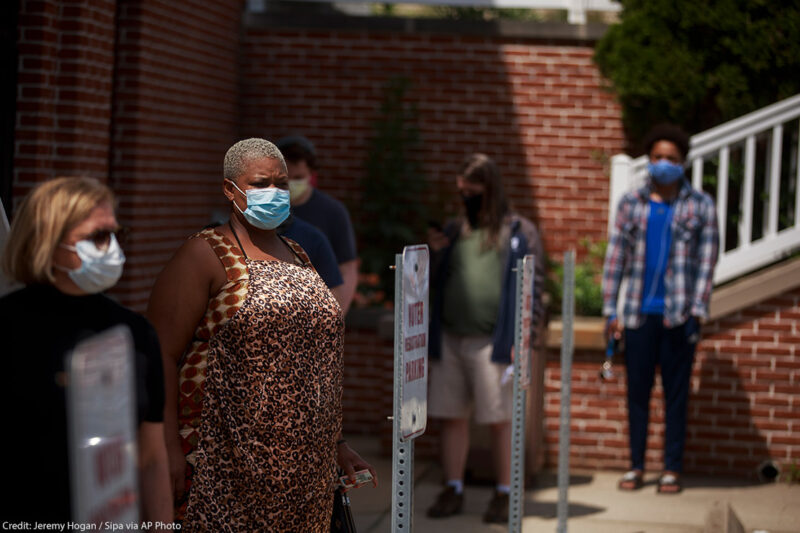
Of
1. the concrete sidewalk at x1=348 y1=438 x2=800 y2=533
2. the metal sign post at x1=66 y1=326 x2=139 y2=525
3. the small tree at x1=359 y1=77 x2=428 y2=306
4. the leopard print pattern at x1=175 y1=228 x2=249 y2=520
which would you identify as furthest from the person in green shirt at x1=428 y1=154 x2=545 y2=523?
the metal sign post at x1=66 y1=326 x2=139 y2=525

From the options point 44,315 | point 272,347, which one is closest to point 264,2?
point 272,347

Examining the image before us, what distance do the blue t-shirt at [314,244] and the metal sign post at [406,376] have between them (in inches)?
48.6

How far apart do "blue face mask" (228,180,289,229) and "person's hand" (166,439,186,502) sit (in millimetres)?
741

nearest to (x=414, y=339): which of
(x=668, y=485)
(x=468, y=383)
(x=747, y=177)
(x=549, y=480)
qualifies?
(x=468, y=383)

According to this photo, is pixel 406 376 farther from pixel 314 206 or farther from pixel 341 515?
pixel 314 206

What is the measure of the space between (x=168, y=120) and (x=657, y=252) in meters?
3.50

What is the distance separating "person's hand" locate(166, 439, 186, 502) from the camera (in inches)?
134

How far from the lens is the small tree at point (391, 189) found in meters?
9.14

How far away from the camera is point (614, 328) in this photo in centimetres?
717

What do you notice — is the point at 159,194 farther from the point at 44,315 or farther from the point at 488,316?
the point at 44,315

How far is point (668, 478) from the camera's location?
712 cm

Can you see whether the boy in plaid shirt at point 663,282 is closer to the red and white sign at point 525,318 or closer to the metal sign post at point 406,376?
the red and white sign at point 525,318

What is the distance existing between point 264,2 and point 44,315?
24.6 feet

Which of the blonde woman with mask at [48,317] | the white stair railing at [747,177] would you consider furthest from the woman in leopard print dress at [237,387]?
the white stair railing at [747,177]
